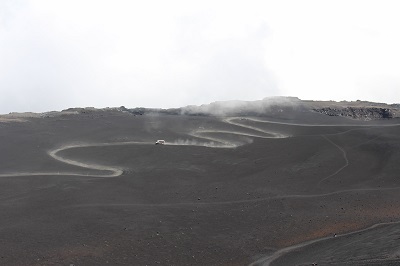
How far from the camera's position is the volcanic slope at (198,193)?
2456cm

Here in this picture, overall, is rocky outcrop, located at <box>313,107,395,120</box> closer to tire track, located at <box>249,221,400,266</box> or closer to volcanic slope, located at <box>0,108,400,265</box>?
volcanic slope, located at <box>0,108,400,265</box>

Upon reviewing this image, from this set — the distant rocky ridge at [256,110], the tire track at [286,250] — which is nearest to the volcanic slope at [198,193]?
the tire track at [286,250]

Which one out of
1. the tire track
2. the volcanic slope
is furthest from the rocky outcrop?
the tire track

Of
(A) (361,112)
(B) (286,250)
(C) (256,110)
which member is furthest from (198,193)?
(A) (361,112)

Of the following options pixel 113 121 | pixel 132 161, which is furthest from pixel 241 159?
pixel 113 121

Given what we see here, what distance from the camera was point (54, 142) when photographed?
149 ft

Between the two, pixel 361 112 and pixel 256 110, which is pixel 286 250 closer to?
pixel 256 110

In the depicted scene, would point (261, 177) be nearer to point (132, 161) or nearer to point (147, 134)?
point (132, 161)

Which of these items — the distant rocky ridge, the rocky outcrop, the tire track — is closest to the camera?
the tire track

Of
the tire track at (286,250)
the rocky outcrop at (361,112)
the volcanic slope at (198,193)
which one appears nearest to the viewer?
the tire track at (286,250)

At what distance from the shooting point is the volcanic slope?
80.6 ft

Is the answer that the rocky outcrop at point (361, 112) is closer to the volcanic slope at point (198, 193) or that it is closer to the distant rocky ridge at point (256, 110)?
the distant rocky ridge at point (256, 110)

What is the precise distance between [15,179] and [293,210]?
20241mm

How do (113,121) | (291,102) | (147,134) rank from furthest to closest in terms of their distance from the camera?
(291,102) < (113,121) < (147,134)
